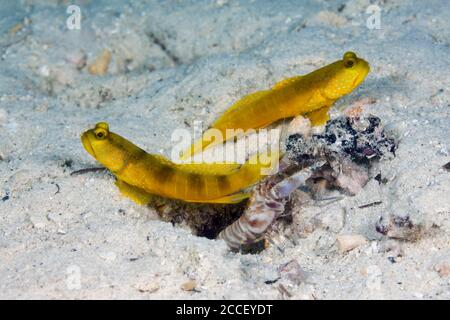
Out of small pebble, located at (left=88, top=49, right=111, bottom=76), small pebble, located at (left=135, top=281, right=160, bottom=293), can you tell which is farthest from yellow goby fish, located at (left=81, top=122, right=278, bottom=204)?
small pebble, located at (left=88, top=49, right=111, bottom=76)

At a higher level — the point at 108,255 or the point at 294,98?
the point at 294,98

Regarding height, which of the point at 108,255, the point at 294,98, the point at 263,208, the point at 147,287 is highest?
the point at 294,98

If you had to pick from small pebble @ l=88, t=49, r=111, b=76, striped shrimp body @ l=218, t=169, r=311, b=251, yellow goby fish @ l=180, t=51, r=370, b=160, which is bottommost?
striped shrimp body @ l=218, t=169, r=311, b=251

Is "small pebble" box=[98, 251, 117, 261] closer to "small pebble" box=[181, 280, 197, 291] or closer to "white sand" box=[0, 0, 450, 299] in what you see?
"white sand" box=[0, 0, 450, 299]

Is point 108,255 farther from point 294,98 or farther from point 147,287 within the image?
point 294,98

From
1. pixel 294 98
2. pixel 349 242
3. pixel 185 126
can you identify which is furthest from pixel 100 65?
pixel 349 242
